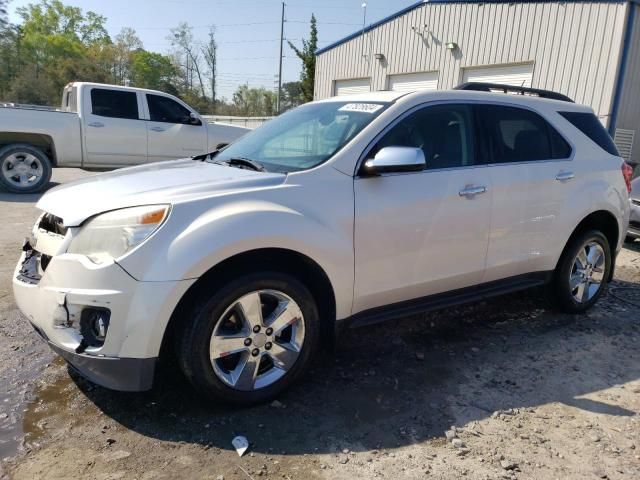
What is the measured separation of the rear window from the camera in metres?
4.30

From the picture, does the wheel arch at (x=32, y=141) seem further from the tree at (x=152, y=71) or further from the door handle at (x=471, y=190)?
the tree at (x=152, y=71)

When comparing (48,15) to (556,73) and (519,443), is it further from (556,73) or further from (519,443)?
(519,443)

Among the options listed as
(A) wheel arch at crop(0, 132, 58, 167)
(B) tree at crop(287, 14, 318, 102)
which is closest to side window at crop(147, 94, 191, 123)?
(A) wheel arch at crop(0, 132, 58, 167)

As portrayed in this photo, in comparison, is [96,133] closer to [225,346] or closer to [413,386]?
[225,346]

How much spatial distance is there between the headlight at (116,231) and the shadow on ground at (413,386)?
95 cm

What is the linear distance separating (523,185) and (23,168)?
882 cm

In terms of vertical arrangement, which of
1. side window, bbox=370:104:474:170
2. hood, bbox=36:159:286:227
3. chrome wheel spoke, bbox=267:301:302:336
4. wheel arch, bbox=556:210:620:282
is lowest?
chrome wheel spoke, bbox=267:301:302:336

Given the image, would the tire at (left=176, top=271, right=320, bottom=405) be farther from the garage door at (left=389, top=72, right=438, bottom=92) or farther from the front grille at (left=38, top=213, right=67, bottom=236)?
the garage door at (left=389, top=72, right=438, bottom=92)

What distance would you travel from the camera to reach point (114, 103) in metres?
9.94

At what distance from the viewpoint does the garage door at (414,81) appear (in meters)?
14.5

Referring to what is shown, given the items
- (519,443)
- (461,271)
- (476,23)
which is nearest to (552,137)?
(461,271)

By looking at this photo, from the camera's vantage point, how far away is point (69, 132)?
369 inches

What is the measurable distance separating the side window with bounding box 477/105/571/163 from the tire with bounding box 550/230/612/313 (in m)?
0.80

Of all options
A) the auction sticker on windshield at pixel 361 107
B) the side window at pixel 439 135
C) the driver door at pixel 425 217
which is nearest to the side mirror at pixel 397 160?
the driver door at pixel 425 217
